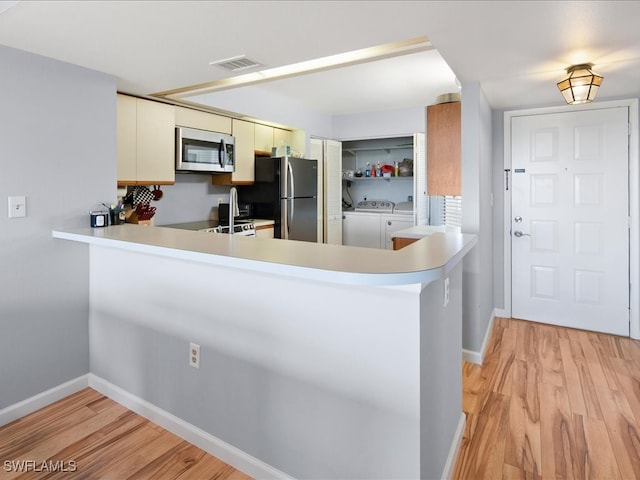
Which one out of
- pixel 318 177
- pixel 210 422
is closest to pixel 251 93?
pixel 318 177

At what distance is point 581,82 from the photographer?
100.0 inches

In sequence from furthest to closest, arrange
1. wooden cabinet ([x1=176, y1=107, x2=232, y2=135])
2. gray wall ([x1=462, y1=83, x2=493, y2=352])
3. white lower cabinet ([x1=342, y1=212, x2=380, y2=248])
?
white lower cabinet ([x1=342, y1=212, x2=380, y2=248]) < wooden cabinet ([x1=176, y1=107, x2=232, y2=135]) < gray wall ([x1=462, y1=83, x2=493, y2=352])

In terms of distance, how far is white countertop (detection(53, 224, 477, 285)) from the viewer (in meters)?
1.31

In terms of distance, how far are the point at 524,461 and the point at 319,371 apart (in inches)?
45.9

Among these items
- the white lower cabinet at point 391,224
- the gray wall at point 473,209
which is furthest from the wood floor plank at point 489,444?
the white lower cabinet at point 391,224

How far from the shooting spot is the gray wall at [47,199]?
2.21 metres

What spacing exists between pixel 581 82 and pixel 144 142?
3.19m

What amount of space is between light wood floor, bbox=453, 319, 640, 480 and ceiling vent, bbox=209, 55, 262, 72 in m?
2.42

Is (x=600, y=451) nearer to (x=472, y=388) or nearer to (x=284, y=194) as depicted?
(x=472, y=388)

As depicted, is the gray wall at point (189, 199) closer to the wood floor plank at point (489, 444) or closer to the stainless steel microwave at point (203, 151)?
the stainless steel microwave at point (203, 151)

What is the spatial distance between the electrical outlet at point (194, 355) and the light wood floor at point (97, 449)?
1.38 feet

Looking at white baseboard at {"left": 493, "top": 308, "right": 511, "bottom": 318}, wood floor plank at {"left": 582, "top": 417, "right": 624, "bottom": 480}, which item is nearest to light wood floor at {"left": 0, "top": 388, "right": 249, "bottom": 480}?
wood floor plank at {"left": 582, "top": 417, "right": 624, "bottom": 480}

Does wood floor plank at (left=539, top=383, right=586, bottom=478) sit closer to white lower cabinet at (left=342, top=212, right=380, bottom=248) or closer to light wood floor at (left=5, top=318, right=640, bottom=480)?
light wood floor at (left=5, top=318, right=640, bottom=480)

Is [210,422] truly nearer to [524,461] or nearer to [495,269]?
[524,461]
